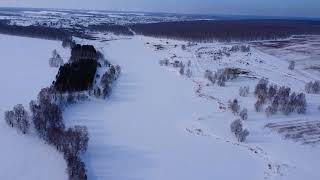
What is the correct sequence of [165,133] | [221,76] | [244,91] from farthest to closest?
1. [221,76]
2. [244,91]
3. [165,133]

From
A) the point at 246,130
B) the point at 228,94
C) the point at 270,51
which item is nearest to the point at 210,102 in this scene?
the point at 228,94

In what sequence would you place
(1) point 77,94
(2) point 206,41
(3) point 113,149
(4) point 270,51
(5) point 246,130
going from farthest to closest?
(2) point 206,41 → (4) point 270,51 → (1) point 77,94 → (5) point 246,130 → (3) point 113,149

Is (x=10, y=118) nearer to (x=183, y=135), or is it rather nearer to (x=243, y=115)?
(x=183, y=135)

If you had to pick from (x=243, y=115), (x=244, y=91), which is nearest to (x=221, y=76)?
(x=244, y=91)

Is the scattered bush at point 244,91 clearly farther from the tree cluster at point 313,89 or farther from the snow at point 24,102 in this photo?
the snow at point 24,102

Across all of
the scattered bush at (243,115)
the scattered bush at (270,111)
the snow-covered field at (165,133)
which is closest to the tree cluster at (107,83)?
the snow-covered field at (165,133)

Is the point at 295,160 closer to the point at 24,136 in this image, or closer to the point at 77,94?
the point at 24,136
